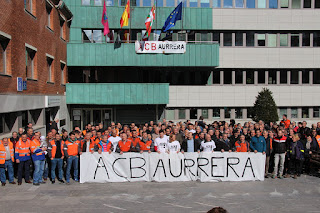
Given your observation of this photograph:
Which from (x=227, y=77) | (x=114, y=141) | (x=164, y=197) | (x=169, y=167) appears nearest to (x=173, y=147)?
(x=169, y=167)

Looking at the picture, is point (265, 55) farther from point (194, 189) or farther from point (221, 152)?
point (194, 189)

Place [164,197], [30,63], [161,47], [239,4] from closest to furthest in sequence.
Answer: [164,197] → [30,63] → [161,47] → [239,4]

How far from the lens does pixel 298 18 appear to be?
25.0 m

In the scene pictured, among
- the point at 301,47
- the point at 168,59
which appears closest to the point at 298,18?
the point at 301,47

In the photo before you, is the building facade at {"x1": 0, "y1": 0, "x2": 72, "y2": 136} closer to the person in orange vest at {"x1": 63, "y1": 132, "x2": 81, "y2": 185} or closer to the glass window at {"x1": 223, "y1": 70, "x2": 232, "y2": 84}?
the person in orange vest at {"x1": 63, "y1": 132, "x2": 81, "y2": 185}

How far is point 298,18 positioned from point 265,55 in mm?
3985

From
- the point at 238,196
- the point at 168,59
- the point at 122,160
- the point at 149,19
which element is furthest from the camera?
the point at 168,59

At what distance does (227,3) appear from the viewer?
2478 cm

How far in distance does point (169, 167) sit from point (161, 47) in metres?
12.8

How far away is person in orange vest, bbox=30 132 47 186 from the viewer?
10.9 m

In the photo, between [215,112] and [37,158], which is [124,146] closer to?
[37,158]

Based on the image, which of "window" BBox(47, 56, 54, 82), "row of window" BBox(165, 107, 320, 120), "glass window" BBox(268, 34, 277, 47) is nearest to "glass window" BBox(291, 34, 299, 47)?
"glass window" BBox(268, 34, 277, 47)

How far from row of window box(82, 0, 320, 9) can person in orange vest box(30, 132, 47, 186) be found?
15.8 metres

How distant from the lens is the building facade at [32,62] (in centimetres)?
1326
